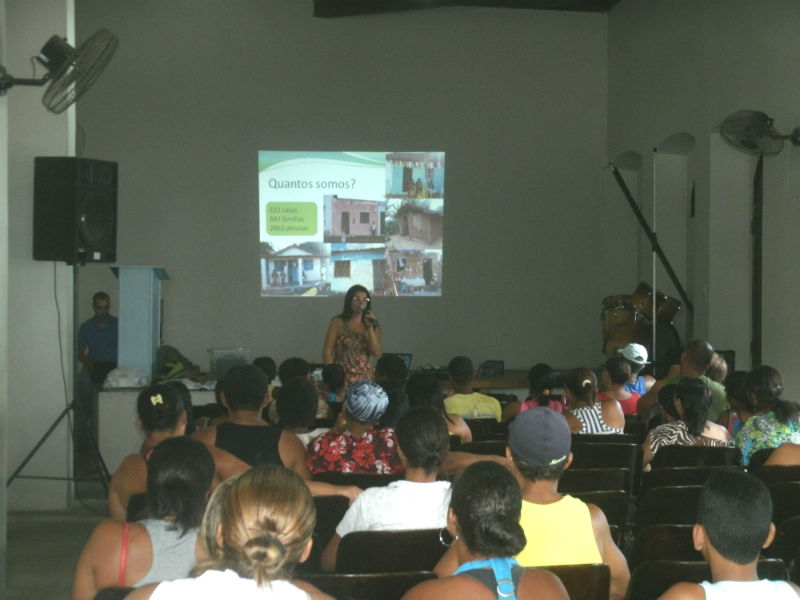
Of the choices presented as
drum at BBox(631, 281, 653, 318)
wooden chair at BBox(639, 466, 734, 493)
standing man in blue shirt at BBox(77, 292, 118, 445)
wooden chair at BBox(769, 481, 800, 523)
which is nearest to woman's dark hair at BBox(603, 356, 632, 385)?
wooden chair at BBox(639, 466, 734, 493)

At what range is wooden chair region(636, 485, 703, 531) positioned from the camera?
3.56 m

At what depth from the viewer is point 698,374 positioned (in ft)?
19.2

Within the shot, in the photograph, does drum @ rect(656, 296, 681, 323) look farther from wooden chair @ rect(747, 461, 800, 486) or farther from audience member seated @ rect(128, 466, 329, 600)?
audience member seated @ rect(128, 466, 329, 600)

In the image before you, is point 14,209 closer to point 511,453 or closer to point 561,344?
point 511,453

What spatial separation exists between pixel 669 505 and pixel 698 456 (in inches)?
34.0

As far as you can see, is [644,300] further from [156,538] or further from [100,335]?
[156,538]

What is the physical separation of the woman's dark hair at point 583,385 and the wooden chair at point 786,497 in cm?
164

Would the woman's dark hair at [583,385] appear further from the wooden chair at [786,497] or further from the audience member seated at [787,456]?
the wooden chair at [786,497]

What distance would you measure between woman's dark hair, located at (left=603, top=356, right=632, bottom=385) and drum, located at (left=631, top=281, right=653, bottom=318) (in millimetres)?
4391

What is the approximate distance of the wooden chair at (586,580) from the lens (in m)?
2.43

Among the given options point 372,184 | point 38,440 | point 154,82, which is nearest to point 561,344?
point 372,184

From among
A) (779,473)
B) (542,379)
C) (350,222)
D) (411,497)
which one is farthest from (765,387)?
(350,222)

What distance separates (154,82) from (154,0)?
0.87 m

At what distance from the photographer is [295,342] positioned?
1122cm
